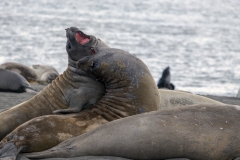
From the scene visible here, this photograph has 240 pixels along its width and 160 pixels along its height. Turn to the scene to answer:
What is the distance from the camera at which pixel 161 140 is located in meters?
4.35

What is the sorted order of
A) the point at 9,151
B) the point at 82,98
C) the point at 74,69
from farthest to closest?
the point at 74,69, the point at 82,98, the point at 9,151

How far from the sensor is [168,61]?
22.3 m

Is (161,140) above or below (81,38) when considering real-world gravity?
below

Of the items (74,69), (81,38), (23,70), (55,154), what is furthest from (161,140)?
(23,70)

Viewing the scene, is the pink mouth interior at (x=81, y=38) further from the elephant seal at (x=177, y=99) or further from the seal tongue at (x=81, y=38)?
the elephant seal at (x=177, y=99)

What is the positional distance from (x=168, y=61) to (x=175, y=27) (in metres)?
18.0

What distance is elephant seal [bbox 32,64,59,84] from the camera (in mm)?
12211

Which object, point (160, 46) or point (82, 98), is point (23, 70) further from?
point (160, 46)

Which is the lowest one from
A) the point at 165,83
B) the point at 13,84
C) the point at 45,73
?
the point at 165,83

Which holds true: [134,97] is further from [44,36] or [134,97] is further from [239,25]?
[239,25]

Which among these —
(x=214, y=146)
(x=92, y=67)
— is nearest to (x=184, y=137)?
(x=214, y=146)

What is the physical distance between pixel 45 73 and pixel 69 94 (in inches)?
285

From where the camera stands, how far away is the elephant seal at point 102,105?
15.2ft

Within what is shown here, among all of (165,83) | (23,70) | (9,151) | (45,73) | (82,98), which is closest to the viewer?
(9,151)
